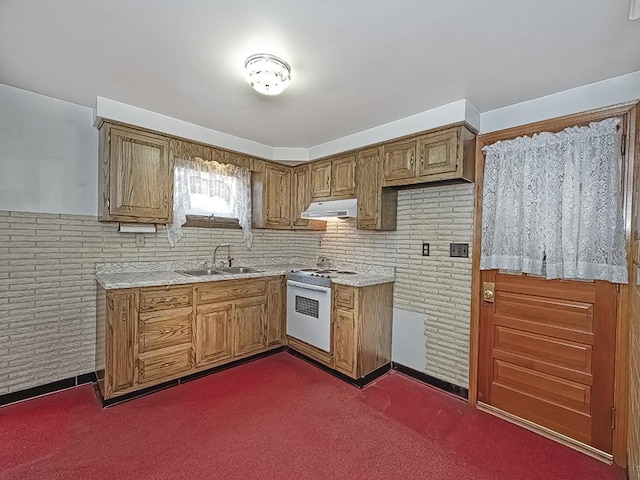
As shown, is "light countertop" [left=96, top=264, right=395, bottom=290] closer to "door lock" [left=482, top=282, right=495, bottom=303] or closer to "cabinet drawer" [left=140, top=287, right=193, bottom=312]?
"cabinet drawer" [left=140, top=287, right=193, bottom=312]

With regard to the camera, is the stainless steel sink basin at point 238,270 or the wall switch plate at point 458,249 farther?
the stainless steel sink basin at point 238,270

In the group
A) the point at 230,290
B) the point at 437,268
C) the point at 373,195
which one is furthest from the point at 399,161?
the point at 230,290

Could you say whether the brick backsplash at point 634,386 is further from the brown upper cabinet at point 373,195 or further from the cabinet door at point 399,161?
the brown upper cabinet at point 373,195

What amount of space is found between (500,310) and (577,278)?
1.95 ft

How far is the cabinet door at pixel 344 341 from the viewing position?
2.98m

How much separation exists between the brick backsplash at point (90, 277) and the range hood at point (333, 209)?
0.46 metres

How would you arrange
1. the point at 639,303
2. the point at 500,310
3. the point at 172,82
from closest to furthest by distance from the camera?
1. the point at 639,303
2. the point at 172,82
3. the point at 500,310

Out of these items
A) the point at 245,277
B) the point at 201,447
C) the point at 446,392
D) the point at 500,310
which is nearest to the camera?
the point at 201,447

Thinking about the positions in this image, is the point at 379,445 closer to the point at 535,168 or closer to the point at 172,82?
the point at 535,168

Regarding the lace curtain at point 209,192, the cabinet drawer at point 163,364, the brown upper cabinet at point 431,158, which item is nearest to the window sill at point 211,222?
the lace curtain at point 209,192

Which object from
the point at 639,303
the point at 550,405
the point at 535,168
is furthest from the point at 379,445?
the point at 535,168

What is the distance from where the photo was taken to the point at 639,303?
65.8 inches

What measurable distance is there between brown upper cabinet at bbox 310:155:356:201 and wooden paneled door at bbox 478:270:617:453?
1.69 metres

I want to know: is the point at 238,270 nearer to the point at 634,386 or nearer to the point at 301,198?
the point at 301,198
